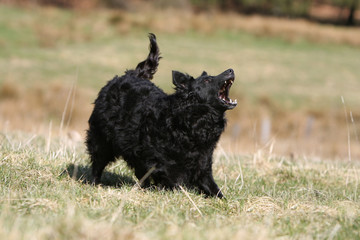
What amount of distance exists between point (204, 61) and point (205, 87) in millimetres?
21422

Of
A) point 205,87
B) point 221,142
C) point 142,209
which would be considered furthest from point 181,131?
point 221,142

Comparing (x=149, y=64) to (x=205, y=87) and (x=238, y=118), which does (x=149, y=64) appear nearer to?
(x=205, y=87)

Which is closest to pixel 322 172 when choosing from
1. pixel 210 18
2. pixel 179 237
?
pixel 179 237

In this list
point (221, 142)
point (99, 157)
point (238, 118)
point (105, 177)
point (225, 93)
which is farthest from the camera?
point (238, 118)

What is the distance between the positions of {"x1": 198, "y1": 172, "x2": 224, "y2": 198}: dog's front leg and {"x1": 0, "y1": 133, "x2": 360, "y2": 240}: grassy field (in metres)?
0.15

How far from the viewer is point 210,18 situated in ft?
115

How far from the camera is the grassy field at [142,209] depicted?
327 centimetres

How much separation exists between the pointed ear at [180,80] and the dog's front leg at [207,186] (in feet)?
3.08

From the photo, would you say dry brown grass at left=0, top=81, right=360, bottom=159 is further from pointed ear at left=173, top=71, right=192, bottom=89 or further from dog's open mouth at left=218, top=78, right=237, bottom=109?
pointed ear at left=173, top=71, right=192, bottom=89

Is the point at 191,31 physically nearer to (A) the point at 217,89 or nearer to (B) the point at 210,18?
(B) the point at 210,18

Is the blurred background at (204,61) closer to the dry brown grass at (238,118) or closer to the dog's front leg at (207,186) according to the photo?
the dry brown grass at (238,118)

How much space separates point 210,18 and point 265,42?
4.85m

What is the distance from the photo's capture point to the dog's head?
500 cm

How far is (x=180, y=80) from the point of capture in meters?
5.09
